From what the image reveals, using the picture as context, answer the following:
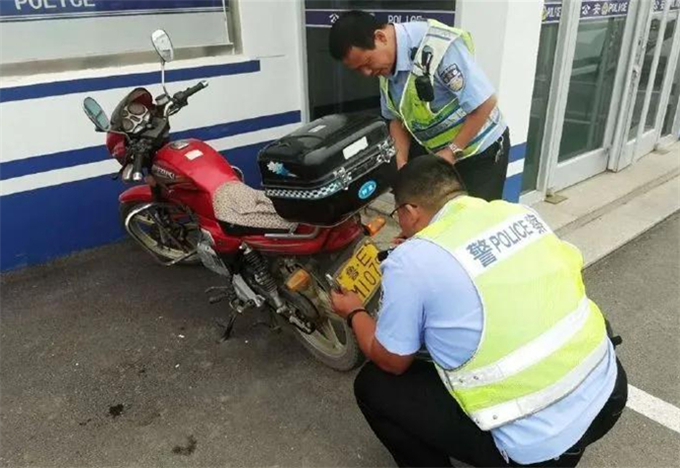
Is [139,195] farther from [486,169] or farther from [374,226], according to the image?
[486,169]

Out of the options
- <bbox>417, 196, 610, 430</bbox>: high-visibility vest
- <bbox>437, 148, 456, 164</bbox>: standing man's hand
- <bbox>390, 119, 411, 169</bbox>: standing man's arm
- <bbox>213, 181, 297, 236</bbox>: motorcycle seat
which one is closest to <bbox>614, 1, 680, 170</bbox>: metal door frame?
<bbox>390, 119, 411, 169</bbox>: standing man's arm

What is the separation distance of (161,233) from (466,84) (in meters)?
2.04

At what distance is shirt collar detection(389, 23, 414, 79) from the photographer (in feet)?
7.98

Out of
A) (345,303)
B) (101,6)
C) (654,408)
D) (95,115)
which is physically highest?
(101,6)

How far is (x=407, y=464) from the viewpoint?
6.46 ft

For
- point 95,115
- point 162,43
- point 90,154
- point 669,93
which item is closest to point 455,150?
point 162,43

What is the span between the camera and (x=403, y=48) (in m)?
2.44

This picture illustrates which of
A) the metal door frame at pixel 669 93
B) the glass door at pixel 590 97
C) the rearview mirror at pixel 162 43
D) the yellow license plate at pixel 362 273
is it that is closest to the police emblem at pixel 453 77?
the yellow license plate at pixel 362 273

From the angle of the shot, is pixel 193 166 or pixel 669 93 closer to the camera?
pixel 193 166

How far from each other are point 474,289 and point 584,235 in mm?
2882

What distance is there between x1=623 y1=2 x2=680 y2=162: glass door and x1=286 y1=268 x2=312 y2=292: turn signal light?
154 inches

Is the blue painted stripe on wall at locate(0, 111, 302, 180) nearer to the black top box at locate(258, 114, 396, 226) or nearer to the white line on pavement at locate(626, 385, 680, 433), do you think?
the black top box at locate(258, 114, 396, 226)

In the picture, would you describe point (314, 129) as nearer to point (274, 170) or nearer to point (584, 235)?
point (274, 170)

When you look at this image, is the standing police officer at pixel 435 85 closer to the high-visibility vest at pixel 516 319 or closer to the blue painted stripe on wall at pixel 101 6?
the high-visibility vest at pixel 516 319
